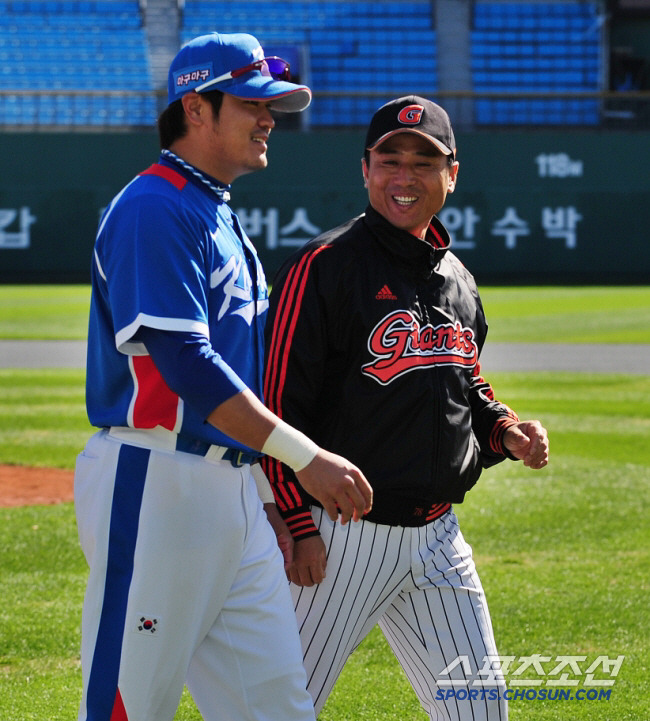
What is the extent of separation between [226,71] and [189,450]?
3.01 ft

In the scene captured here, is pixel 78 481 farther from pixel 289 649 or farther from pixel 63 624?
pixel 63 624

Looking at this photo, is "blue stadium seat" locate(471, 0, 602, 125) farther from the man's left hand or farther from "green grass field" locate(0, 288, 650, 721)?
the man's left hand

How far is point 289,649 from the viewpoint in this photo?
8.87ft

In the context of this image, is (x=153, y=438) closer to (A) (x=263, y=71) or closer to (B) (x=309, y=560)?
(B) (x=309, y=560)

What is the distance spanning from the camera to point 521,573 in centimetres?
605

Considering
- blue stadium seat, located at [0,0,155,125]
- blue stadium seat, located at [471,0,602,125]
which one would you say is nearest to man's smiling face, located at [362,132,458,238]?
blue stadium seat, located at [0,0,155,125]

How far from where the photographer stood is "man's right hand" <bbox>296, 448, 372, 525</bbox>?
2514 mm

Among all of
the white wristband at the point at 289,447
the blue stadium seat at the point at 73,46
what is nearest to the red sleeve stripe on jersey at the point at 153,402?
the white wristband at the point at 289,447

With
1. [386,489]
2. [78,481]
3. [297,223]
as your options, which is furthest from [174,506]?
[297,223]

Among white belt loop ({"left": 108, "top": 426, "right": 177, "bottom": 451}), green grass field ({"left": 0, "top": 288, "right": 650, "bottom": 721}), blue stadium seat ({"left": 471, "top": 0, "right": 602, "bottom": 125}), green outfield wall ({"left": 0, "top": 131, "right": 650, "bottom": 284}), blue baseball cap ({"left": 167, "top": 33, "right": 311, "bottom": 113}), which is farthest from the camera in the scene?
blue stadium seat ({"left": 471, "top": 0, "right": 602, "bottom": 125})

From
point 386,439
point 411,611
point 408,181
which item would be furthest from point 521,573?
point 408,181

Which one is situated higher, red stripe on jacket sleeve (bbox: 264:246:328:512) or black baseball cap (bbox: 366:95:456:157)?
black baseball cap (bbox: 366:95:456:157)

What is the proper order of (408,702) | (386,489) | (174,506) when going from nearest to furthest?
(174,506) < (386,489) < (408,702)

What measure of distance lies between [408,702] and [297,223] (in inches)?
946
